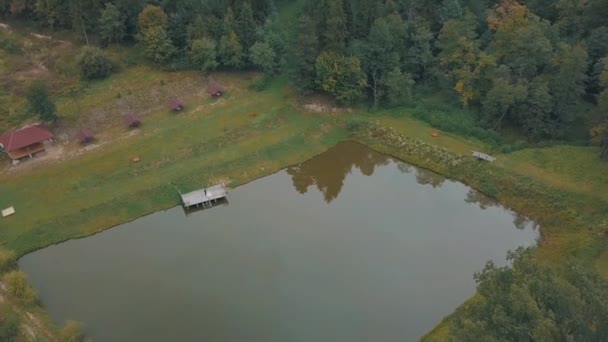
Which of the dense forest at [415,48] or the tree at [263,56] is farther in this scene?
the tree at [263,56]

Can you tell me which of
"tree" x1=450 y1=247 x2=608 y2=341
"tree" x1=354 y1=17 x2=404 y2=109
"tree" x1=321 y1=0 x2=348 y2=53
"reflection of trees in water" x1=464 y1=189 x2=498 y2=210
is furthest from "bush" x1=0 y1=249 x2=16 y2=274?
"reflection of trees in water" x1=464 y1=189 x2=498 y2=210

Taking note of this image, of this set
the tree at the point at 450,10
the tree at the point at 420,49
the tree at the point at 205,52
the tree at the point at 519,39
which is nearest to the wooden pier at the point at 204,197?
the tree at the point at 205,52

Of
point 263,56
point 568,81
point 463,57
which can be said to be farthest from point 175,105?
point 568,81

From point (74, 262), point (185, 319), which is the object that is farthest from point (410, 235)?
point (74, 262)

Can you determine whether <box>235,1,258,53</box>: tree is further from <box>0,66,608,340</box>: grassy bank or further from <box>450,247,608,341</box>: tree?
<box>450,247,608,341</box>: tree

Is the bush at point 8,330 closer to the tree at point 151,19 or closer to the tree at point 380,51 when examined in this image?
the tree at point 380,51

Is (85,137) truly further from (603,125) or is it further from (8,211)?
(603,125)
